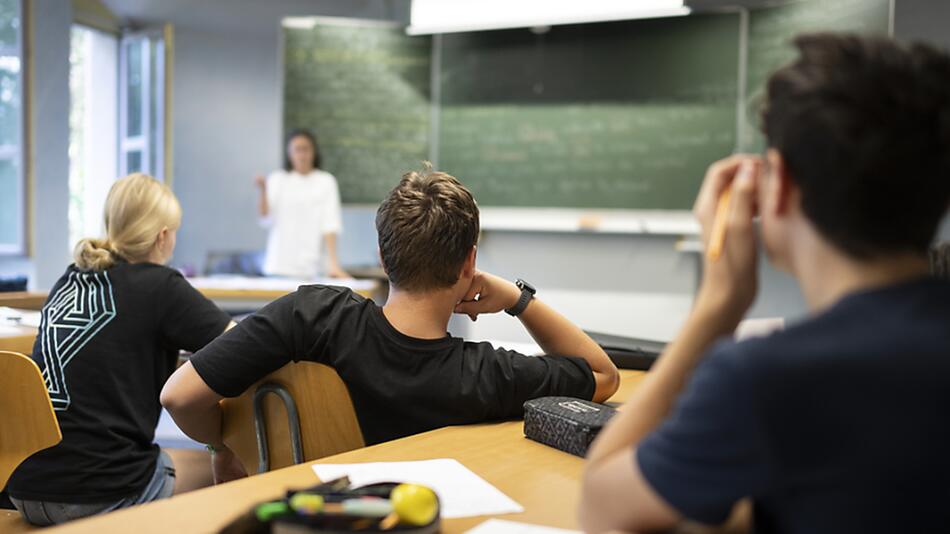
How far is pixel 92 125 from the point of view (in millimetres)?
7562

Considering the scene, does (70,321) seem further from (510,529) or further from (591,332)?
(591,332)

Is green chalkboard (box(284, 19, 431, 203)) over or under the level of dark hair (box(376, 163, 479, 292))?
over

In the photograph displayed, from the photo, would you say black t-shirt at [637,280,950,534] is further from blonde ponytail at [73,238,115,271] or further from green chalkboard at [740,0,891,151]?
green chalkboard at [740,0,891,151]

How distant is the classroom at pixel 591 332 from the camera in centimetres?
69

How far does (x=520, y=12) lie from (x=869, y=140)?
4985 mm

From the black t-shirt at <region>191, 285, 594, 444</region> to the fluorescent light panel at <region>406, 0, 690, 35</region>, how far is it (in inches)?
155

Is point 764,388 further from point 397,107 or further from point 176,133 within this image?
point 176,133

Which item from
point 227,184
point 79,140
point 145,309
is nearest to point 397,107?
point 227,184

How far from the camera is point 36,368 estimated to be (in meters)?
1.75

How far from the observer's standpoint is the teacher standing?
5.82 meters

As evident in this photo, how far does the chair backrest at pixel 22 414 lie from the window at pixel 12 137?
4915 mm

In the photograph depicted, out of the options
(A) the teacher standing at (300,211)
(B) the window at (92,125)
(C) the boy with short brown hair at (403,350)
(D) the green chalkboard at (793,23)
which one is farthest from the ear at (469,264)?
(B) the window at (92,125)

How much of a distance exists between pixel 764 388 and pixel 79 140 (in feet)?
25.7

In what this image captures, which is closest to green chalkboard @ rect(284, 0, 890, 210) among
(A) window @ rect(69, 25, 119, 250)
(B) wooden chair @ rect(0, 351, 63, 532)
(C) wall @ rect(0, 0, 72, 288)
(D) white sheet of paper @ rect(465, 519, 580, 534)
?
(C) wall @ rect(0, 0, 72, 288)
